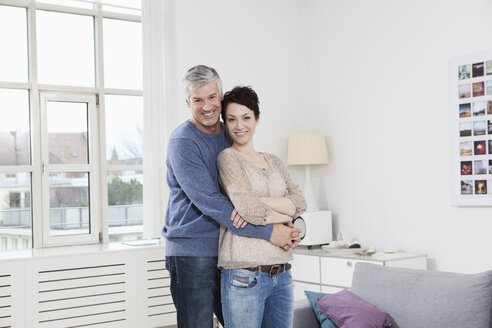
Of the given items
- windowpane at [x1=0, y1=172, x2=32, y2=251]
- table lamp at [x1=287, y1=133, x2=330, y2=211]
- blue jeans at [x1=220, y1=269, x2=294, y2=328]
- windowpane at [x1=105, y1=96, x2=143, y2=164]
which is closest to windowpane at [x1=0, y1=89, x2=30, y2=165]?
windowpane at [x1=0, y1=172, x2=32, y2=251]

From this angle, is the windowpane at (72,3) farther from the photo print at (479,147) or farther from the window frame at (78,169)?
the photo print at (479,147)

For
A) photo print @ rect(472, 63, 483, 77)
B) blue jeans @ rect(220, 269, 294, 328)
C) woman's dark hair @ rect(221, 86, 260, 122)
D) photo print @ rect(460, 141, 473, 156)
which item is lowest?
blue jeans @ rect(220, 269, 294, 328)

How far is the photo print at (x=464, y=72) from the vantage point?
374cm

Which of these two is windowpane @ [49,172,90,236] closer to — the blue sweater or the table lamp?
the table lamp

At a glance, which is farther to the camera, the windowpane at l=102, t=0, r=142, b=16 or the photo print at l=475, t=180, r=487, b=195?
the windowpane at l=102, t=0, r=142, b=16

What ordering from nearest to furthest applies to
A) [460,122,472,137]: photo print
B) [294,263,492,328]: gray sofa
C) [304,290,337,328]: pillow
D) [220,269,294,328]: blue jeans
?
[220,269,294,328]: blue jeans → [294,263,492,328]: gray sofa → [304,290,337,328]: pillow → [460,122,472,137]: photo print

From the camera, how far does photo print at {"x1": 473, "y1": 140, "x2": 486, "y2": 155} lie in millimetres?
3641

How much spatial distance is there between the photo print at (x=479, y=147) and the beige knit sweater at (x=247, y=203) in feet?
6.63

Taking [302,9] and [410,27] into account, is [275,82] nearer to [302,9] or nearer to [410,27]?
[302,9]

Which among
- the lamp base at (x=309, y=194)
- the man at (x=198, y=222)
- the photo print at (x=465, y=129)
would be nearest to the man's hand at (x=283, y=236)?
the man at (x=198, y=222)

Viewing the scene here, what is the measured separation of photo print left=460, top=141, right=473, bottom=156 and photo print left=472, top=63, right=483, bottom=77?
456 mm

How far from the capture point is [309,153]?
185 inches

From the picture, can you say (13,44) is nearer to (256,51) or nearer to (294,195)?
(256,51)

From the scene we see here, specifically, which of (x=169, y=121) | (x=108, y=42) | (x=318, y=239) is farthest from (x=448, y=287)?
(x=108, y=42)
